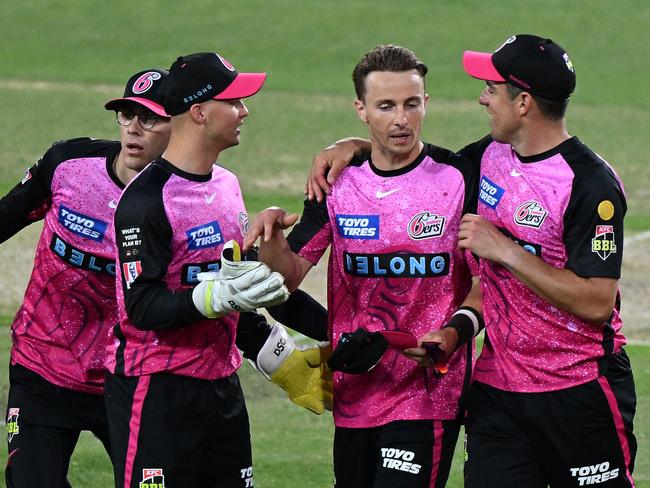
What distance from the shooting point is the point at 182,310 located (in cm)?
640

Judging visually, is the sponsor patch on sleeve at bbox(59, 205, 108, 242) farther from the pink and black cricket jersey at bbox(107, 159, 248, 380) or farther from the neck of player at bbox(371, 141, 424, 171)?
the neck of player at bbox(371, 141, 424, 171)

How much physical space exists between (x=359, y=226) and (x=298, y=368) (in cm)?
79

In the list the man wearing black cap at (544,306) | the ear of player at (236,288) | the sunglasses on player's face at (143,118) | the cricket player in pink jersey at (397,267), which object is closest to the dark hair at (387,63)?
the cricket player in pink jersey at (397,267)

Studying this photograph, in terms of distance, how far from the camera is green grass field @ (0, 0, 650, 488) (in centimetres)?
2111

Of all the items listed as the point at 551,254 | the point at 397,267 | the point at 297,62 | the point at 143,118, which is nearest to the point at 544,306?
the point at 551,254

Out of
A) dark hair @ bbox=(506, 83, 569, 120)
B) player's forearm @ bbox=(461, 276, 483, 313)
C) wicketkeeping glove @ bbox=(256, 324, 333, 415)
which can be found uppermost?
dark hair @ bbox=(506, 83, 569, 120)

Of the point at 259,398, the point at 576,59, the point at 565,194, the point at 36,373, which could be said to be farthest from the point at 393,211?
the point at 576,59

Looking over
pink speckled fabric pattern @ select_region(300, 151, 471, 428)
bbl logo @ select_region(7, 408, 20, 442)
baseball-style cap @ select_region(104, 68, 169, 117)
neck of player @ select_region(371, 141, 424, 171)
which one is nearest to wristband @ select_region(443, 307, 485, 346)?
pink speckled fabric pattern @ select_region(300, 151, 471, 428)

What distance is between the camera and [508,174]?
22.2 ft

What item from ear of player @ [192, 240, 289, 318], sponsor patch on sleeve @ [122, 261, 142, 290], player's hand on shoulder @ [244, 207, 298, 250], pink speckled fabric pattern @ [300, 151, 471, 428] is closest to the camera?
ear of player @ [192, 240, 289, 318]

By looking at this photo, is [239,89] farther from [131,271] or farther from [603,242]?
[603,242]

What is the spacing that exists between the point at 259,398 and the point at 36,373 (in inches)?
151

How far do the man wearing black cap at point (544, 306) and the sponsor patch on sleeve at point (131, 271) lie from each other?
53.4 inches

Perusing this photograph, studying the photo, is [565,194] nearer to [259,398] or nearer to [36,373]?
[36,373]
